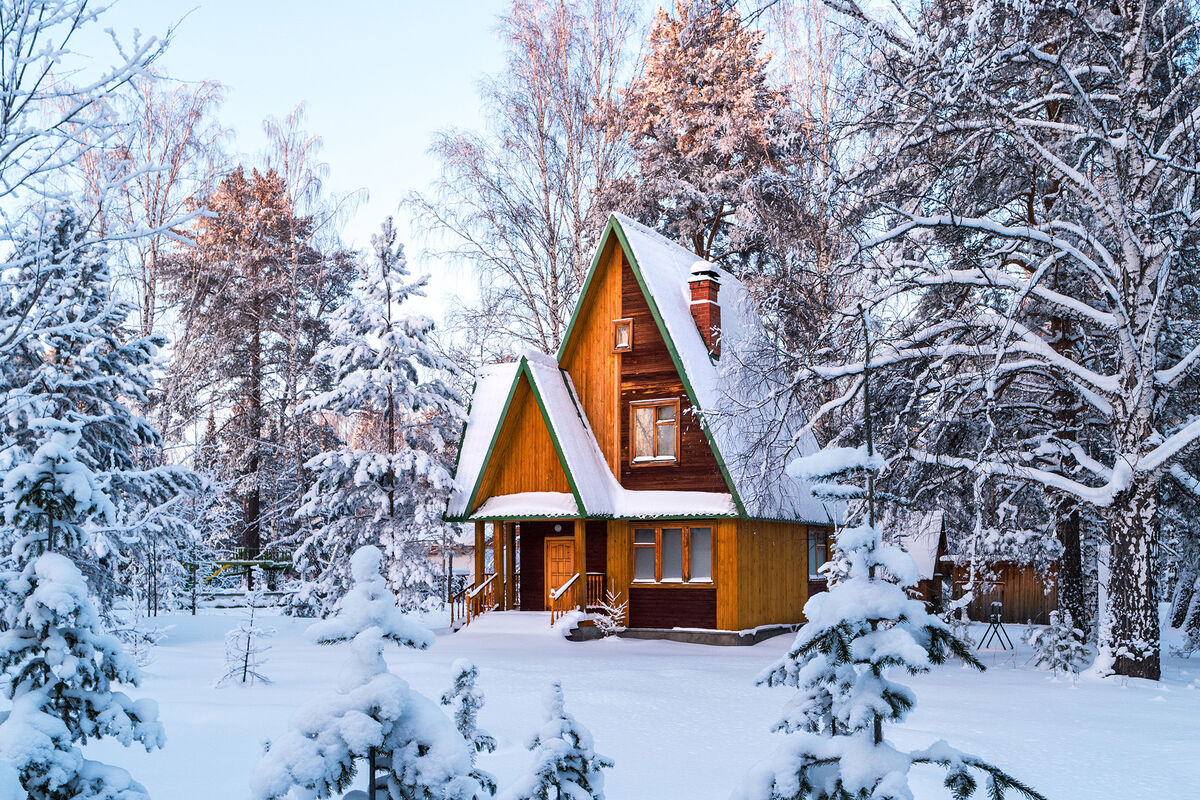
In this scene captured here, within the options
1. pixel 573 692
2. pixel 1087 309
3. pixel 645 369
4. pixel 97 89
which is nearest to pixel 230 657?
pixel 573 692

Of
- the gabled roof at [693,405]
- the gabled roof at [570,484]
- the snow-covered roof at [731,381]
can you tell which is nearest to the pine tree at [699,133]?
the snow-covered roof at [731,381]

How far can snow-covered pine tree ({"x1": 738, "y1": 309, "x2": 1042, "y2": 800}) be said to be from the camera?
3.76 metres

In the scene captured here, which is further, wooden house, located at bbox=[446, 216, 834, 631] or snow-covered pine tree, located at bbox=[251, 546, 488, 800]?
wooden house, located at bbox=[446, 216, 834, 631]

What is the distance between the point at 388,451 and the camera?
24.6 metres

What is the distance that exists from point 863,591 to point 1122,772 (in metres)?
6.30

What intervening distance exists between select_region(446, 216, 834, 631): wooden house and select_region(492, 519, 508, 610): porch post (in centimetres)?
5

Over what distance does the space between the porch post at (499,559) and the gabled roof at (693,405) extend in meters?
0.89

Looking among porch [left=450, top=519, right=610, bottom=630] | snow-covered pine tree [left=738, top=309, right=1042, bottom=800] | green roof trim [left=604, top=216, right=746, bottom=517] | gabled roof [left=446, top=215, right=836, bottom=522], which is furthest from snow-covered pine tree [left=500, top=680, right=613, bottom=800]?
porch [left=450, top=519, right=610, bottom=630]

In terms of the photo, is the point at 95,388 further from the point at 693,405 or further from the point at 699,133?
the point at 699,133

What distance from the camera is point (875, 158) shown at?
1486cm

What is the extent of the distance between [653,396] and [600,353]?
1.80 m

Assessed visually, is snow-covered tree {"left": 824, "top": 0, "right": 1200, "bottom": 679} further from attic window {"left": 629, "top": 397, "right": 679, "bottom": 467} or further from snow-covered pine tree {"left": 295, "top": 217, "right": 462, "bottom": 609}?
snow-covered pine tree {"left": 295, "top": 217, "right": 462, "bottom": 609}

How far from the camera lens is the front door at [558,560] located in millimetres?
22047

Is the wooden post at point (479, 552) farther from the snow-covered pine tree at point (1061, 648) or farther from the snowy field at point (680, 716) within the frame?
the snow-covered pine tree at point (1061, 648)
